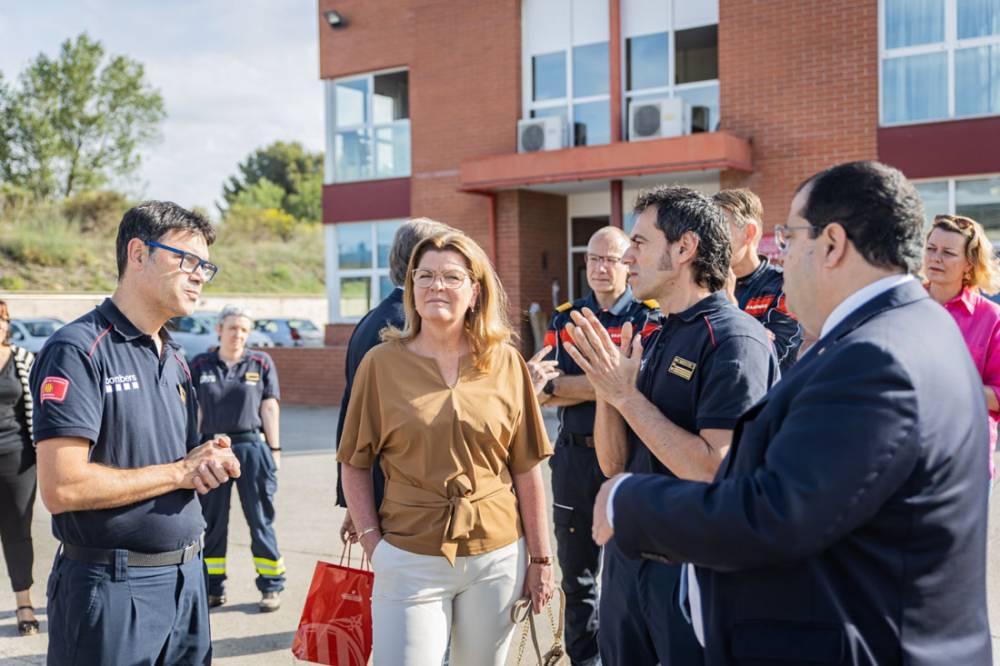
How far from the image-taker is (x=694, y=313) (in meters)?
2.93

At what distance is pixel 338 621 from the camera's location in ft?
11.7

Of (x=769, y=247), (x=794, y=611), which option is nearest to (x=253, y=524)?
(x=794, y=611)

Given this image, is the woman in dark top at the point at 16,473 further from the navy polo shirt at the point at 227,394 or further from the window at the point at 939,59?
the window at the point at 939,59

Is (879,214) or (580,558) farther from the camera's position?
(580,558)

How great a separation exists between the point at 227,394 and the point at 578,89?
11619mm

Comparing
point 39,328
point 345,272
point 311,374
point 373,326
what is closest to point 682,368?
point 373,326

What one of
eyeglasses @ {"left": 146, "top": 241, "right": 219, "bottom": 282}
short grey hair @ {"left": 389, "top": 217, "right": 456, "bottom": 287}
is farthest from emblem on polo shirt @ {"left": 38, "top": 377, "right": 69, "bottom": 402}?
short grey hair @ {"left": 389, "top": 217, "right": 456, "bottom": 287}

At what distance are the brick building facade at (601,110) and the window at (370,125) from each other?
0.04m

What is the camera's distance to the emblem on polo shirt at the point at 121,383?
2.83 metres

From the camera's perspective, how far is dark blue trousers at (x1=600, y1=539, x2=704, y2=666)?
8.11 feet

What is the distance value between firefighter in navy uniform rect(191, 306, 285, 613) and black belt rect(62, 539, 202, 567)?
2.81 metres

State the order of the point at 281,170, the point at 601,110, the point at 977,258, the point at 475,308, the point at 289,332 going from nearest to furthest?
the point at 475,308, the point at 977,258, the point at 601,110, the point at 289,332, the point at 281,170

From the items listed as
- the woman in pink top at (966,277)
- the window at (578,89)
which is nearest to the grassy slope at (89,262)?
the window at (578,89)

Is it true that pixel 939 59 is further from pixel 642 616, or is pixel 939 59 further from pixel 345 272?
pixel 642 616
